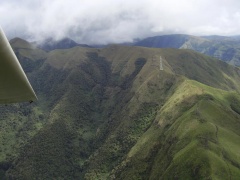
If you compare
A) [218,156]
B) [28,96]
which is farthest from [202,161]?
[28,96]

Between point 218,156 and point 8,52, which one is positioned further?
point 218,156

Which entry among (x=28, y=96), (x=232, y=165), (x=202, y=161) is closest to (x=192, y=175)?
(x=202, y=161)

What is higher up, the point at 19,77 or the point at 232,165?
the point at 19,77

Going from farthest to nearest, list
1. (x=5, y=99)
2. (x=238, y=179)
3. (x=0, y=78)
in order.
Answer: (x=238, y=179), (x=5, y=99), (x=0, y=78)

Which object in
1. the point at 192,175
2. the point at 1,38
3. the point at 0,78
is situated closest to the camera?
the point at 1,38

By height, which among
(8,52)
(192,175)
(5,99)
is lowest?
(192,175)

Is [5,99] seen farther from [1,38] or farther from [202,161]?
[202,161]
